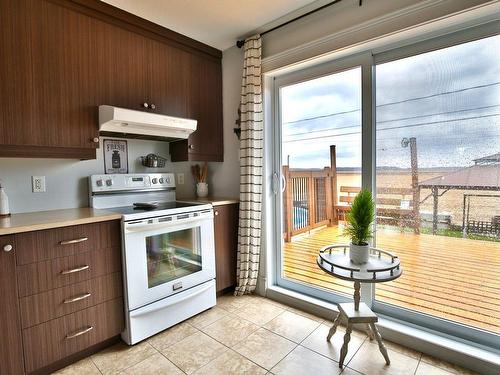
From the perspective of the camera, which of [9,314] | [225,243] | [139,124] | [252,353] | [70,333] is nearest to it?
[9,314]

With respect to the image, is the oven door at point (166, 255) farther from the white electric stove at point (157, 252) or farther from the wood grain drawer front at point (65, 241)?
the wood grain drawer front at point (65, 241)

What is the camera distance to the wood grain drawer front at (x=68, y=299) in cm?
144

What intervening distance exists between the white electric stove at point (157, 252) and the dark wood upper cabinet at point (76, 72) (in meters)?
0.43

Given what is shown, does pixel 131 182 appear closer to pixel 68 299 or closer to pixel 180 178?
pixel 180 178

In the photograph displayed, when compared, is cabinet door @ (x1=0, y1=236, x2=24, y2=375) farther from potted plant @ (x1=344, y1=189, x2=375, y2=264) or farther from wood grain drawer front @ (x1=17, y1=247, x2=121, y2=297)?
potted plant @ (x1=344, y1=189, x2=375, y2=264)

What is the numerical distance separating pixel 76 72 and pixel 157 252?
1370 millimetres

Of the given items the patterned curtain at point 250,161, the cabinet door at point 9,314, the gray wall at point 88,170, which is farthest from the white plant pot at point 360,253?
the cabinet door at point 9,314

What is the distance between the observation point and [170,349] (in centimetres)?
176

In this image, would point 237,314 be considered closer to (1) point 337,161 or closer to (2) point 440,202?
(1) point 337,161

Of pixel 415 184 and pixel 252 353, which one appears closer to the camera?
pixel 252 353

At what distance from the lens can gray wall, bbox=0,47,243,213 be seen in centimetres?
183

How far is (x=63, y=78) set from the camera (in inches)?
68.8

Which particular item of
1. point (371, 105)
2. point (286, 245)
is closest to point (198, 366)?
point (286, 245)

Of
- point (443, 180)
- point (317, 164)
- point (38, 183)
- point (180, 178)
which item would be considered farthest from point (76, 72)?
point (443, 180)
